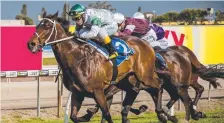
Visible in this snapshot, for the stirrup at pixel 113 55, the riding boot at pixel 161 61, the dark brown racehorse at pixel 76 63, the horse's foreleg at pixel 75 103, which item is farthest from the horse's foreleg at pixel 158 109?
the horse's foreleg at pixel 75 103

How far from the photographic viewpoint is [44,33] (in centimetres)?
781

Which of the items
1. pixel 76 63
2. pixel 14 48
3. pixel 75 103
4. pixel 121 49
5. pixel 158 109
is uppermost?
pixel 121 49

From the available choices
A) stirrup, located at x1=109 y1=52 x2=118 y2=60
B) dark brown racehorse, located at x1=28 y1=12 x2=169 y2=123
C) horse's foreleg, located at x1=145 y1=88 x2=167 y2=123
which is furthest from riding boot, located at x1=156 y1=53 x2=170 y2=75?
stirrup, located at x1=109 y1=52 x2=118 y2=60

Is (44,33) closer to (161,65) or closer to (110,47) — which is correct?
(110,47)

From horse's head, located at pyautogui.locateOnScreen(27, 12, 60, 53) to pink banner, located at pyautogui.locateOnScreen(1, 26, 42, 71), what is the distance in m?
4.06

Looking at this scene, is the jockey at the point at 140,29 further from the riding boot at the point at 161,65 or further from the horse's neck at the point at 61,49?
the horse's neck at the point at 61,49

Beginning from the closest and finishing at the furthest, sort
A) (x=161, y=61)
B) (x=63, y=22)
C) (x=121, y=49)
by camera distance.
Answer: (x=63, y=22)
(x=121, y=49)
(x=161, y=61)

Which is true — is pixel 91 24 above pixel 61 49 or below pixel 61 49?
above

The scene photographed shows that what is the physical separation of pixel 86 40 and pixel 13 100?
24.2 feet

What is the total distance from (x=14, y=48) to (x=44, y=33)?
4321 millimetres

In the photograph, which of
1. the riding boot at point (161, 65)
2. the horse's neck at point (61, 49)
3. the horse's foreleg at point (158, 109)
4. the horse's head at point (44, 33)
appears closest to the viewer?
the horse's head at point (44, 33)

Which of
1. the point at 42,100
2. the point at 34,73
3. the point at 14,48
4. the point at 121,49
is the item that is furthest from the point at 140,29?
the point at 42,100

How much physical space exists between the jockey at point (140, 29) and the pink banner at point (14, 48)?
306 cm

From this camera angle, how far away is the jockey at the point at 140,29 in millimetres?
9258
